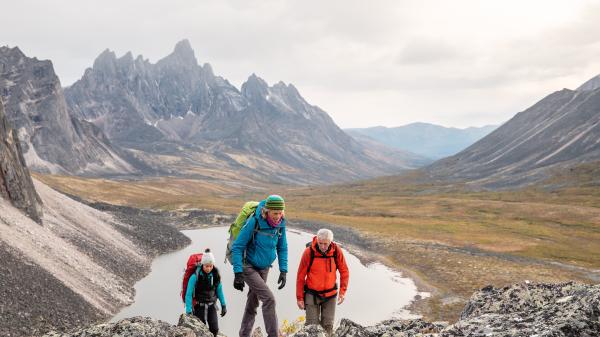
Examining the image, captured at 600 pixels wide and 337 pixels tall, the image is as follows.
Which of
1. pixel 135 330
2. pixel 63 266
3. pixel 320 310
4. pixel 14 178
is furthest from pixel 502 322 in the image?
pixel 14 178

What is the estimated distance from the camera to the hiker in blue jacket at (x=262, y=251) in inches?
523

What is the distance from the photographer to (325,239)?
1377 cm

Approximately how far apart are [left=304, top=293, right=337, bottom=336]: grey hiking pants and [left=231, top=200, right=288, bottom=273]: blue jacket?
1.49 meters

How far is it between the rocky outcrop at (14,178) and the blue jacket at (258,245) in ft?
135

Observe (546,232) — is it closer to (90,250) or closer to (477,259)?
(477,259)

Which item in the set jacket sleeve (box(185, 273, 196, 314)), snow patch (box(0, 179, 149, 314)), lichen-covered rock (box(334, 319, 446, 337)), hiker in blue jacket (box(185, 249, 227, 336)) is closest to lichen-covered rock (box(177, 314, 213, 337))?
jacket sleeve (box(185, 273, 196, 314))

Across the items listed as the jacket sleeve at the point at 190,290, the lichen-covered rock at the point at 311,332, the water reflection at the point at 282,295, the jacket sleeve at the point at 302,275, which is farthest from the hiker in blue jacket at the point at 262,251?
the water reflection at the point at 282,295

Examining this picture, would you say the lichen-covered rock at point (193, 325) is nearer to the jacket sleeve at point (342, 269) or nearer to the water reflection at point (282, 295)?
the jacket sleeve at point (342, 269)

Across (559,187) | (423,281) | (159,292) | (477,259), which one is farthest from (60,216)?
(559,187)

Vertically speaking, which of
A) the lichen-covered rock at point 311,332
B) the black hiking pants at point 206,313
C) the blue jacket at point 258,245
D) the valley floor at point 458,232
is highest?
the blue jacket at point 258,245

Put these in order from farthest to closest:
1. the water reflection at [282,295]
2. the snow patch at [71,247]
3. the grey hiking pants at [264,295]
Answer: the snow patch at [71,247]
the water reflection at [282,295]
the grey hiking pants at [264,295]

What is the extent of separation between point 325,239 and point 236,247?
2749mm

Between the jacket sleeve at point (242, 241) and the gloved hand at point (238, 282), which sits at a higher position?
the jacket sleeve at point (242, 241)

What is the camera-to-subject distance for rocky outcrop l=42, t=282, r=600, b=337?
901 cm
